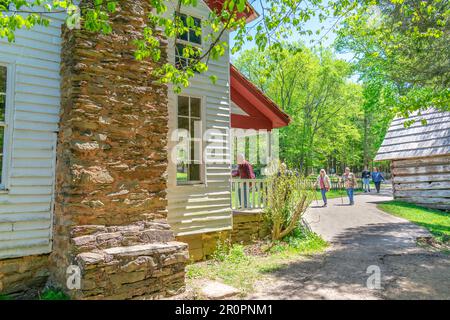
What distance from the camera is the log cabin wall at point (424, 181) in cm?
1362

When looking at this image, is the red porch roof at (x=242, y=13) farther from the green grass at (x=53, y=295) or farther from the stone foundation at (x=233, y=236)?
the green grass at (x=53, y=295)

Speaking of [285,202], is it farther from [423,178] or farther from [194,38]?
[423,178]

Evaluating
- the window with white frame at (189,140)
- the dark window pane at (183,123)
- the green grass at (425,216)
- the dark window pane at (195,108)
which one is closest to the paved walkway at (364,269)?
the green grass at (425,216)

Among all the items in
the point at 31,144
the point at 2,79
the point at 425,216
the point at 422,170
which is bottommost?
the point at 425,216

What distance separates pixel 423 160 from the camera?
14.4 meters

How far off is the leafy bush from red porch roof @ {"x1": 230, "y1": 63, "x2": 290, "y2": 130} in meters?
1.78

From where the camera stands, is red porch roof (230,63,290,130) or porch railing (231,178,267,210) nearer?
porch railing (231,178,267,210)

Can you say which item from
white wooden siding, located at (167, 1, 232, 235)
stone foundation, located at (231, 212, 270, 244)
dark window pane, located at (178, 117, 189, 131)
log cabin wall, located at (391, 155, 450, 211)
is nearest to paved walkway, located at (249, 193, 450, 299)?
stone foundation, located at (231, 212, 270, 244)

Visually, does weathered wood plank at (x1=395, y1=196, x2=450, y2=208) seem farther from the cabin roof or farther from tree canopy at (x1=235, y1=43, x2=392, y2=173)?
tree canopy at (x1=235, y1=43, x2=392, y2=173)

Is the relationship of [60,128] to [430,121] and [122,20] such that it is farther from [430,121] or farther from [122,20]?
[430,121]

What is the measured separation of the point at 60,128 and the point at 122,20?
2165 millimetres

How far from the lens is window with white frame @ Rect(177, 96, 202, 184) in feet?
23.9

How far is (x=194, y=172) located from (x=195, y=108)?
1591 mm

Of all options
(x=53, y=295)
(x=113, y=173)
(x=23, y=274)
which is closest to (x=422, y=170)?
(x=113, y=173)
